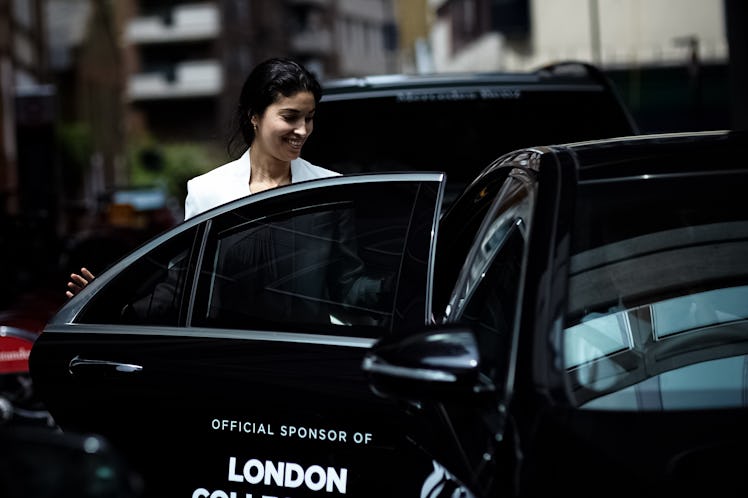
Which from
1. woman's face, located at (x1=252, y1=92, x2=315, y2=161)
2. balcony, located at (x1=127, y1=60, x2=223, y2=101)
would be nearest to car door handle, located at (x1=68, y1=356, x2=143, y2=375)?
woman's face, located at (x1=252, y1=92, x2=315, y2=161)

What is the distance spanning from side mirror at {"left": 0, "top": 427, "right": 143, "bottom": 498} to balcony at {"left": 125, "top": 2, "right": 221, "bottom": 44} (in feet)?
241

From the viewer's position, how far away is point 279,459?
3928 millimetres

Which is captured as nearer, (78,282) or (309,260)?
(309,260)

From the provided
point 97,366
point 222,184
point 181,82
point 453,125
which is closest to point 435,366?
point 97,366

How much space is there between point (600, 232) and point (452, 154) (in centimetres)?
403

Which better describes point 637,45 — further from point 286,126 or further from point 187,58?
point 187,58

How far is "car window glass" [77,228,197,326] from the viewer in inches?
169

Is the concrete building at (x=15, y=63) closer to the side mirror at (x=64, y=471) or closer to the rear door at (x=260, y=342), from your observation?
the rear door at (x=260, y=342)

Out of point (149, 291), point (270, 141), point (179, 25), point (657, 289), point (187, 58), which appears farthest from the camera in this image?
point (187, 58)

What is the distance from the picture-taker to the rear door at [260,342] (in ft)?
12.8

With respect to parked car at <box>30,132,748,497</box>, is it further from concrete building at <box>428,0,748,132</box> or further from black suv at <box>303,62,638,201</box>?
concrete building at <box>428,0,748,132</box>

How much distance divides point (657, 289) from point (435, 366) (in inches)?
39.1

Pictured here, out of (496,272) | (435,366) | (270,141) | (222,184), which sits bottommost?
(435,366)

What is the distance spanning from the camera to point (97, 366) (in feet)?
13.9
